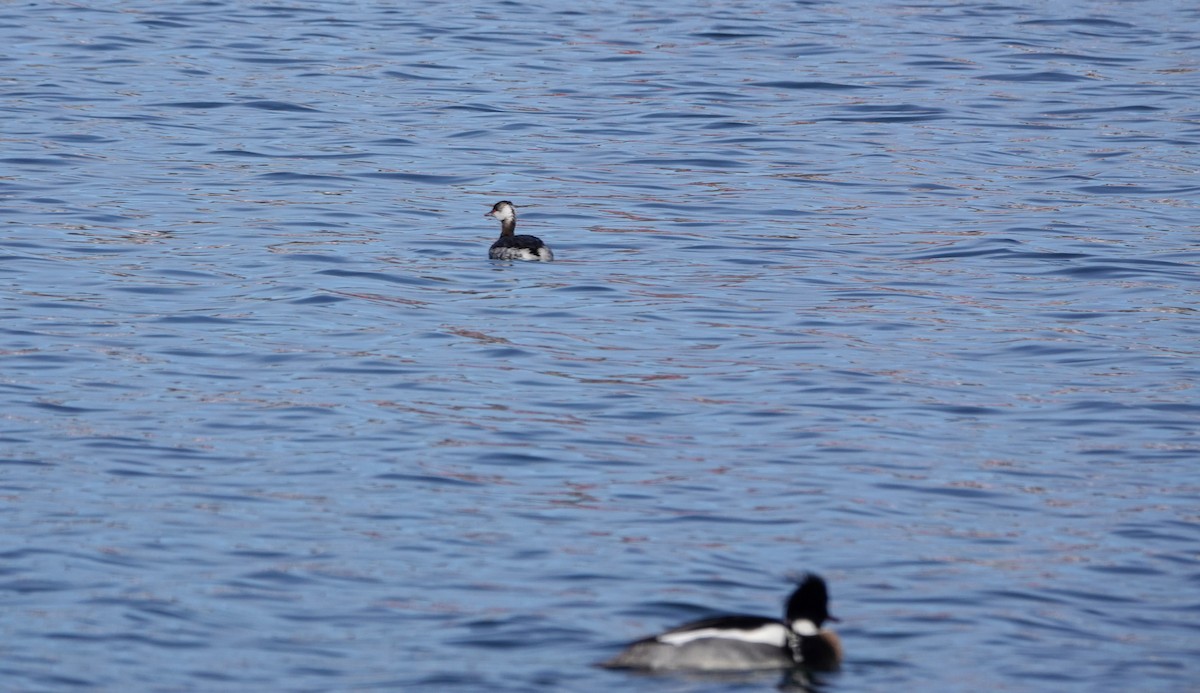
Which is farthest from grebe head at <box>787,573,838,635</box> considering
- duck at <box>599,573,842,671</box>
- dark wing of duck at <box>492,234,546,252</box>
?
dark wing of duck at <box>492,234,546,252</box>

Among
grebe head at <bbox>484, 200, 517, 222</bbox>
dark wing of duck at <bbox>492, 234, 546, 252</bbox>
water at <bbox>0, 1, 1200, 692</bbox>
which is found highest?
grebe head at <bbox>484, 200, 517, 222</bbox>

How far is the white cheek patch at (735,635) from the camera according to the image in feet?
28.4

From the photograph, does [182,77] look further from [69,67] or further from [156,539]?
[156,539]

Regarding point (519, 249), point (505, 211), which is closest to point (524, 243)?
point (519, 249)

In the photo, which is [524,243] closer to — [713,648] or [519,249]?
[519,249]

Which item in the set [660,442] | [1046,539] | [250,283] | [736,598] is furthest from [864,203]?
[736,598]

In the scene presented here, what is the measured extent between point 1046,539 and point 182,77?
1833cm

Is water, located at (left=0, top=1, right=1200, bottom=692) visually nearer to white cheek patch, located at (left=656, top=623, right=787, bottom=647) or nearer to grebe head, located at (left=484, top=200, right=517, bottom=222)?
white cheek patch, located at (left=656, top=623, right=787, bottom=647)

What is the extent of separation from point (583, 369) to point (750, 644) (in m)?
5.64

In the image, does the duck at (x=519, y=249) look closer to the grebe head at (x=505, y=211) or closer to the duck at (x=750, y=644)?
the grebe head at (x=505, y=211)

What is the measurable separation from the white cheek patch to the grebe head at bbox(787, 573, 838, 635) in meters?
0.09

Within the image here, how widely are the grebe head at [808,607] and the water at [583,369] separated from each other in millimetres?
267

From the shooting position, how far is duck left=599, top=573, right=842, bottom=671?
341 inches

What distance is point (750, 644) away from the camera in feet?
28.7
